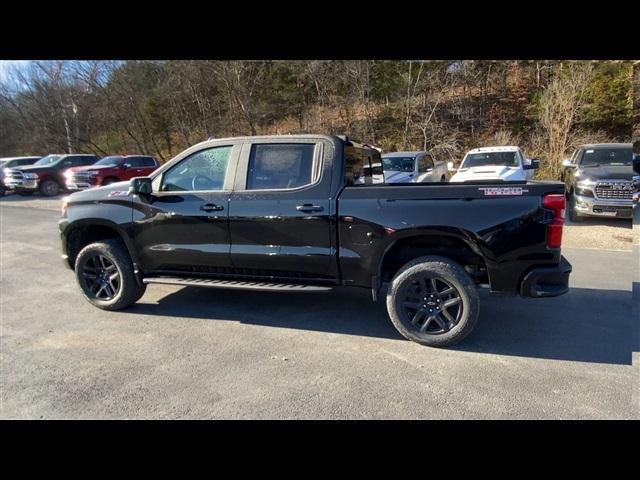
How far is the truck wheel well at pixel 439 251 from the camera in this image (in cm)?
367

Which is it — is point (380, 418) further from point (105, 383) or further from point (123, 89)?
point (123, 89)

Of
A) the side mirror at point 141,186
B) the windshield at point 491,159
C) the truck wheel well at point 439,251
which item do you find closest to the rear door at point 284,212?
the truck wheel well at point 439,251

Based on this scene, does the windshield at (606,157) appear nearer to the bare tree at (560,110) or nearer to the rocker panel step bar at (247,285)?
the bare tree at (560,110)

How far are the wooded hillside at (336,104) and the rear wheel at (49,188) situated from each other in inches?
351

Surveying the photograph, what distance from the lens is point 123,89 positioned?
92.6 feet

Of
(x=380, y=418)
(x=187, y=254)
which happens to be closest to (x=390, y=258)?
(x=380, y=418)

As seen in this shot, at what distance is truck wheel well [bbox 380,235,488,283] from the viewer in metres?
3.67

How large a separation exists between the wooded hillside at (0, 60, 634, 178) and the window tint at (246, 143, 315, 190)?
12.0 m

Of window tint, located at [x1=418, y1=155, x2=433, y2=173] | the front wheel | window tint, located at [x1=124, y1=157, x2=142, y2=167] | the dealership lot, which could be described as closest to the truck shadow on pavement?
the dealership lot

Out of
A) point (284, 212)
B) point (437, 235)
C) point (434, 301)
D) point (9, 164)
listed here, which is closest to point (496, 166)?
point (437, 235)

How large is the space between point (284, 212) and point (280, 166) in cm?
52

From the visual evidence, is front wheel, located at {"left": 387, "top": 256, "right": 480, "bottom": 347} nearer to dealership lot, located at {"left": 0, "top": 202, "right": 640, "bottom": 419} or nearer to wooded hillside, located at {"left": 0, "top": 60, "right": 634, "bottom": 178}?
dealership lot, located at {"left": 0, "top": 202, "right": 640, "bottom": 419}

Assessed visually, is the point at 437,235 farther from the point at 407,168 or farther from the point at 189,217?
the point at 407,168

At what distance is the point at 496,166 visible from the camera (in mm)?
11039
